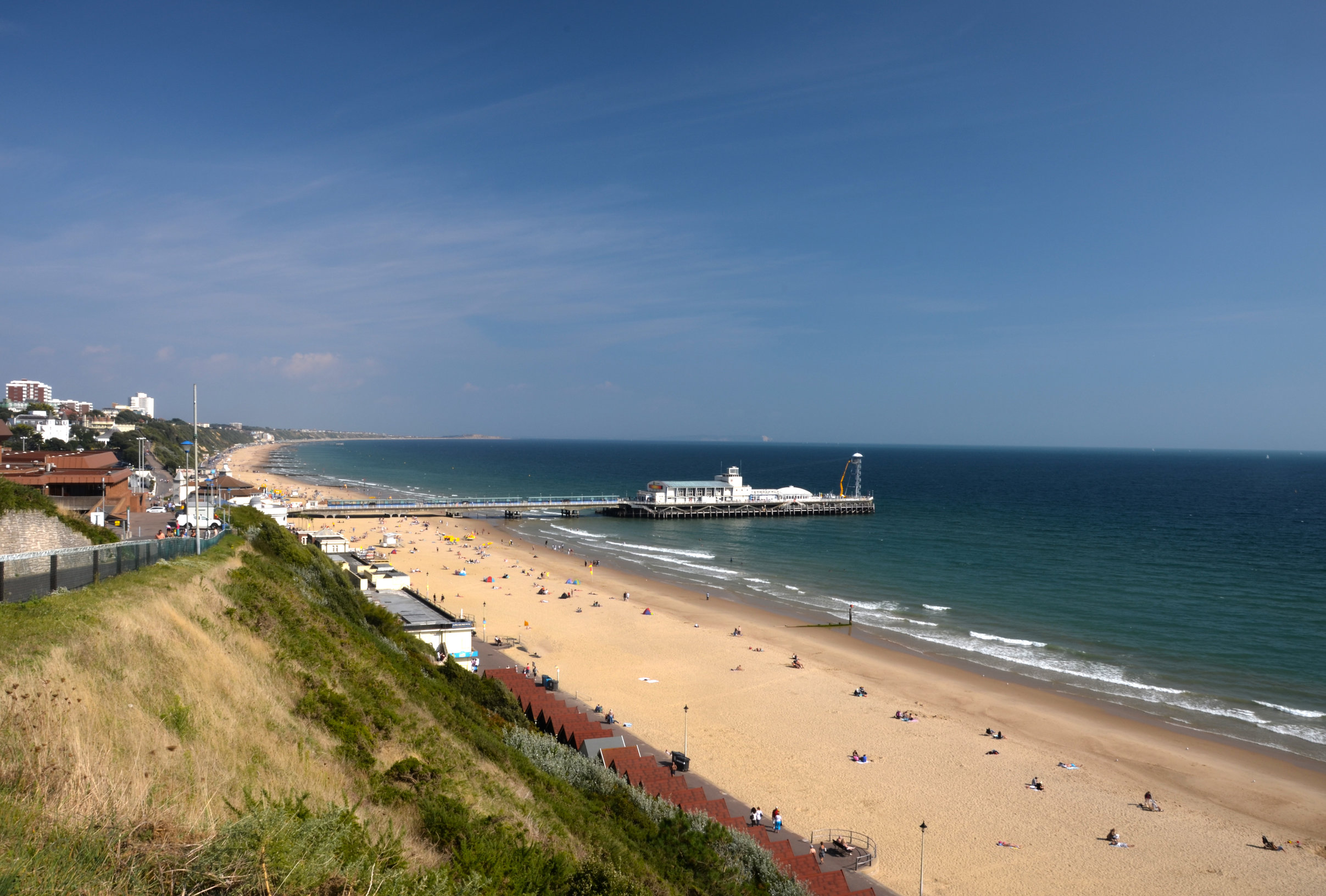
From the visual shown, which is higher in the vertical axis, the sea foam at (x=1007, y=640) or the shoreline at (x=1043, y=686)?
the sea foam at (x=1007, y=640)

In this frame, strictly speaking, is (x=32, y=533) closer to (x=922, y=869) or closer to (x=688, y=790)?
(x=688, y=790)

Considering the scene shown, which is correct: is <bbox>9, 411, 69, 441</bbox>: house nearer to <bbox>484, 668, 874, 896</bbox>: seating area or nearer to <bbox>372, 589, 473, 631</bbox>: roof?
<bbox>372, 589, 473, 631</bbox>: roof

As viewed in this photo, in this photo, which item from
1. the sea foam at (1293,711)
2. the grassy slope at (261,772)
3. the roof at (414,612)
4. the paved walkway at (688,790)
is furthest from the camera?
the sea foam at (1293,711)

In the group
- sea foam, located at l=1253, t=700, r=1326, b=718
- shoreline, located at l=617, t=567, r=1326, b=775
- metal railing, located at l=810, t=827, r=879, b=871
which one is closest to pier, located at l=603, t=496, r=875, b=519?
shoreline, located at l=617, t=567, r=1326, b=775

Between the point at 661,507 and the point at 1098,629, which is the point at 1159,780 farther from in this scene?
the point at 661,507

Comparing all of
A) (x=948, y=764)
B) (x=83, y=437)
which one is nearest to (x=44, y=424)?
(x=83, y=437)

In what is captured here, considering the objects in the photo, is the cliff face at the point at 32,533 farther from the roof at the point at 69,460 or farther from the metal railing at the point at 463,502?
the metal railing at the point at 463,502

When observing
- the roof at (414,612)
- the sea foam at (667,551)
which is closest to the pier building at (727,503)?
the sea foam at (667,551)
